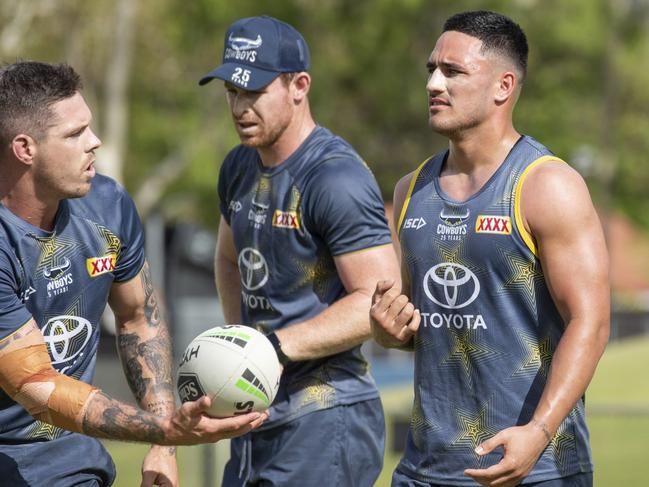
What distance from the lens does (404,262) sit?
511 cm

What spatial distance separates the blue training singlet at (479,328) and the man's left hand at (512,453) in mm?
327

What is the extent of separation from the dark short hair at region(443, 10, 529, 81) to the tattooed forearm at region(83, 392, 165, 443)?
2016mm

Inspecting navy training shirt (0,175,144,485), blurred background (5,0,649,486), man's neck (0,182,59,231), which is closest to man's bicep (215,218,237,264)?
navy training shirt (0,175,144,485)

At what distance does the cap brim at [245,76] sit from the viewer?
602cm

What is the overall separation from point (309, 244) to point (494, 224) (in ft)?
4.67

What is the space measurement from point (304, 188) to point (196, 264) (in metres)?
18.3

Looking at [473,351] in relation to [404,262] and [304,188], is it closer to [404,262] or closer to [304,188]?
[404,262]

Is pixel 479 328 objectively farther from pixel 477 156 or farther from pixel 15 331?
pixel 15 331

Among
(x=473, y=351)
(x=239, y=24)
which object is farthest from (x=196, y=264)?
(x=473, y=351)

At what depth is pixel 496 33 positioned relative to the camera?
4.95m

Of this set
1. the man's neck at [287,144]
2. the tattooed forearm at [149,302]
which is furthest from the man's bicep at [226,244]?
the tattooed forearm at [149,302]

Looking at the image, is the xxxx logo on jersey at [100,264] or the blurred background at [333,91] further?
the blurred background at [333,91]

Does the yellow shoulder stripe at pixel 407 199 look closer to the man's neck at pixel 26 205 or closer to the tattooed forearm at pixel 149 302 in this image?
the tattooed forearm at pixel 149 302

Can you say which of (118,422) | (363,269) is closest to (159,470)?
(118,422)
